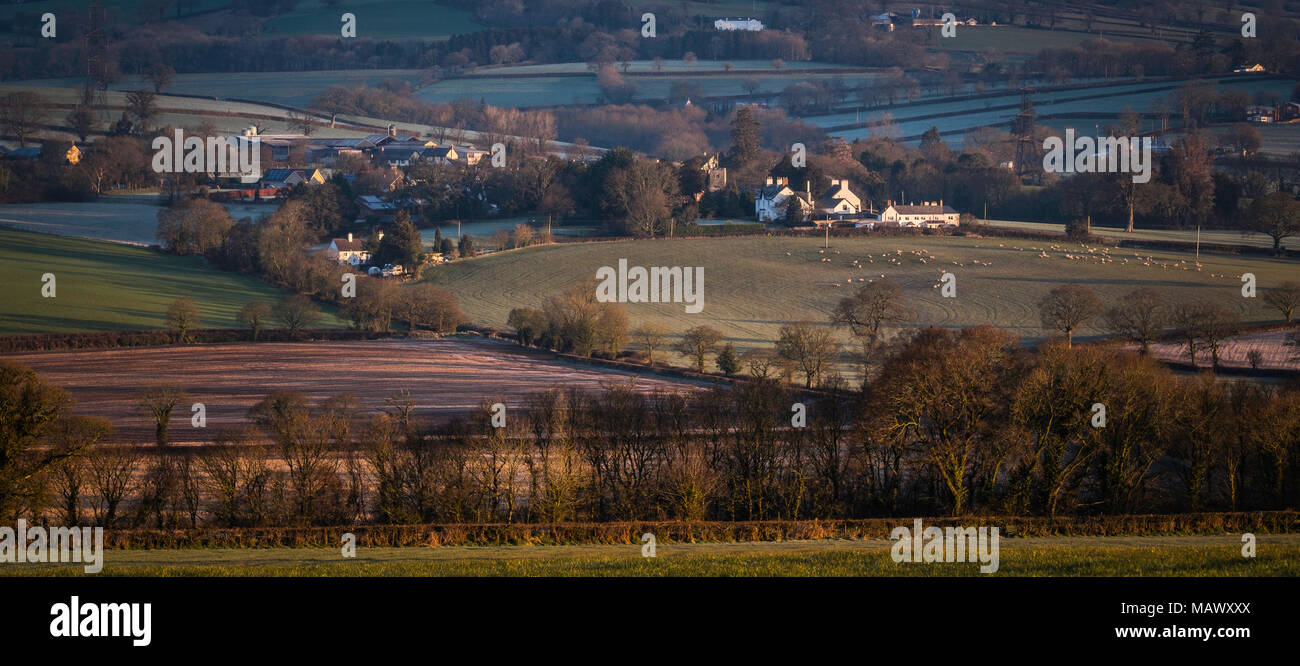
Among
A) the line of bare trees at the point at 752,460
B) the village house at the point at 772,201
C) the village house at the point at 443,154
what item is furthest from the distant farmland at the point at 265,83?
the line of bare trees at the point at 752,460

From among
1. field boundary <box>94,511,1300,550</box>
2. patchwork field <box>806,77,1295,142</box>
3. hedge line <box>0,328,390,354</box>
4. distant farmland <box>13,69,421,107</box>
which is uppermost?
distant farmland <box>13,69,421,107</box>

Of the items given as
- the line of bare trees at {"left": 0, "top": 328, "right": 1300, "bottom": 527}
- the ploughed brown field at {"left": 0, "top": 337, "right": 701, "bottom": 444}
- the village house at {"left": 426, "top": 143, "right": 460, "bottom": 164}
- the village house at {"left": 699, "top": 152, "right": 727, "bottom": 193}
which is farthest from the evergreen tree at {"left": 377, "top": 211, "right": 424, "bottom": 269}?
the village house at {"left": 426, "top": 143, "right": 460, "bottom": 164}

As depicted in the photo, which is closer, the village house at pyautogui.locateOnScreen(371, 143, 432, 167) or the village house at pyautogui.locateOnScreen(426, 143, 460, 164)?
the village house at pyautogui.locateOnScreen(426, 143, 460, 164)

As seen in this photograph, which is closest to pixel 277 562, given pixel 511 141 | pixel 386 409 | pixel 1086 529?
pixel 1086 529

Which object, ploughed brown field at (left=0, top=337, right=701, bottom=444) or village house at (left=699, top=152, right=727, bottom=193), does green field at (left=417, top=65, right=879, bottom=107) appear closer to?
village house at (left=699, top=152, right=727, bottom=193)

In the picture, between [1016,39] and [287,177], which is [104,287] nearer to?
[287,177]

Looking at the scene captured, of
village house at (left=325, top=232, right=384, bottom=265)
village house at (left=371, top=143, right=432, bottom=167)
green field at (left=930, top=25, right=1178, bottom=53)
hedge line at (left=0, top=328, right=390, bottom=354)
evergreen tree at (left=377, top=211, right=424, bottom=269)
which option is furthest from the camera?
green field at (left=930, top=25, right=1178, bottom=53)

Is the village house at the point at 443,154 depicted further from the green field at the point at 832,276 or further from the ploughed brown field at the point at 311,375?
the ploughed brown field at the point at 311,375
